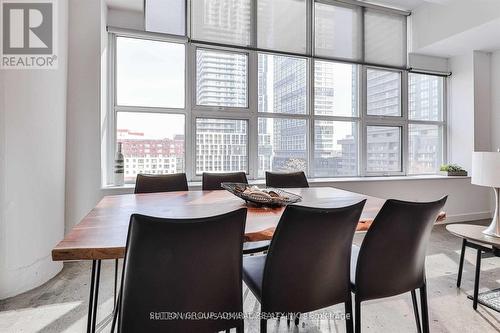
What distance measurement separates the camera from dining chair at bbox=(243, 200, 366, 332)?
1.08 m

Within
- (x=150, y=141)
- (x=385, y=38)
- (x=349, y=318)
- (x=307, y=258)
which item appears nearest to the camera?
(x=307, y=258)

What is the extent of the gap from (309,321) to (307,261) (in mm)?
959

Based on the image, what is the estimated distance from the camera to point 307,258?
1142 mm

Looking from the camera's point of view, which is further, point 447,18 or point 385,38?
point 385,38

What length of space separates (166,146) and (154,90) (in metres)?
0.68

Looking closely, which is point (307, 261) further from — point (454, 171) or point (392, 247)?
point (454, 171)

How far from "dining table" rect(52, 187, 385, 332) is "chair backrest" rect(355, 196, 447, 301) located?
8.3 inches

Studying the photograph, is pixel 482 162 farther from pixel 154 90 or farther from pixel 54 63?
pixel 54 63

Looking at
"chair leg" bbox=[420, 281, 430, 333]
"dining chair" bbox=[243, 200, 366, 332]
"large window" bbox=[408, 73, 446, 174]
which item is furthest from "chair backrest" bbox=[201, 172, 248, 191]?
"large window" bbox=[408, 73, 446, 174]

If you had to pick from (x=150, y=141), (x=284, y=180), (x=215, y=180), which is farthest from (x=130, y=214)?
(x=150, y=141)

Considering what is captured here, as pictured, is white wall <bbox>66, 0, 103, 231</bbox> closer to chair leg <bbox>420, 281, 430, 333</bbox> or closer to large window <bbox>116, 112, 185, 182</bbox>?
large window <bbox>116, 112, 185, 182</bbox>

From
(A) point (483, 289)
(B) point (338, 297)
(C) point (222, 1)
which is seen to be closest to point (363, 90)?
(C) point (222, 1)

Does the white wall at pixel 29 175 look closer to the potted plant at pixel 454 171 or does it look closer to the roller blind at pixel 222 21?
the roller blind at pixel 222 21

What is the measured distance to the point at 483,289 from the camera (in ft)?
7.34
